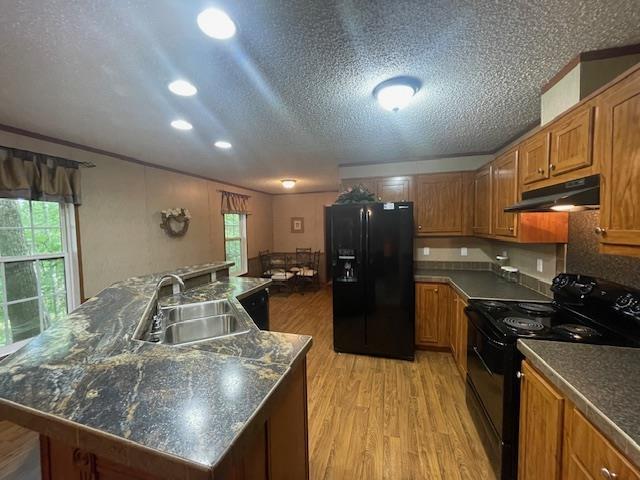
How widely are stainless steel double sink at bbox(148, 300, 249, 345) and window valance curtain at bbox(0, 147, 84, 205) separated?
1.73 metres

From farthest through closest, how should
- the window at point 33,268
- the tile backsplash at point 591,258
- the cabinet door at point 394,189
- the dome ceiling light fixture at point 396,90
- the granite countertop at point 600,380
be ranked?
the cabinet door at point 394,189
the window at point 33,268
the dome ceiling light fixture at point 396,90
the tile backsplash at point 591,258
the granite countertop at point 600,380

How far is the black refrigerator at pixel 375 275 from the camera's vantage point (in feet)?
9.46

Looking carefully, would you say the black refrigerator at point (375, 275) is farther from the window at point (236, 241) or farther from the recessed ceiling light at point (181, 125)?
the window at point (236, 241)

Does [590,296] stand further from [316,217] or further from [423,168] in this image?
[316,217]

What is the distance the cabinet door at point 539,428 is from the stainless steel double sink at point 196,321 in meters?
1.65

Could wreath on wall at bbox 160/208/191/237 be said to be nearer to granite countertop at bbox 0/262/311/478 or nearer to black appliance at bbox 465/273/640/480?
granite countertop at bbox 0/262/311/478

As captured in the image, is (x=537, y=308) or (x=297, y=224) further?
(x=297, y=224)

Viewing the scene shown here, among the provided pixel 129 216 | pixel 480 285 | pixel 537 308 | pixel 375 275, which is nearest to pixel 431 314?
pixel 480 285

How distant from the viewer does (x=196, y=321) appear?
1905 millimetres

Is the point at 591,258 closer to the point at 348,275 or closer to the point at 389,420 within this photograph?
the point at 389,420

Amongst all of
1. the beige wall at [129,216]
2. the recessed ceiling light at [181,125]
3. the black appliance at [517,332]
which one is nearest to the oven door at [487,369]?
the black appliance at [517,332]

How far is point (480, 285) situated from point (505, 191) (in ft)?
3.02

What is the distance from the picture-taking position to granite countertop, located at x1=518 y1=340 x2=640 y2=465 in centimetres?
81

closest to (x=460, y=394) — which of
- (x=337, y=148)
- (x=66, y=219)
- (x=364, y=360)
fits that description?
(x=364, y=360)
